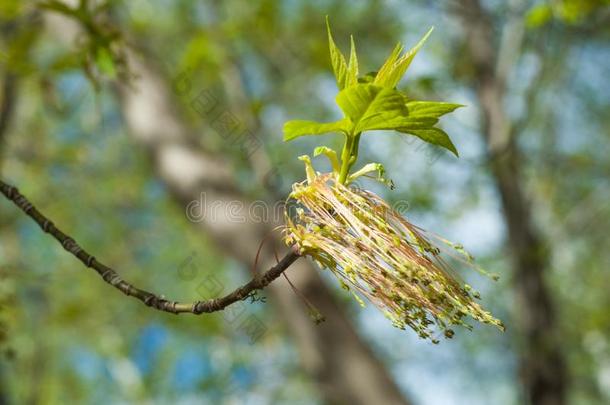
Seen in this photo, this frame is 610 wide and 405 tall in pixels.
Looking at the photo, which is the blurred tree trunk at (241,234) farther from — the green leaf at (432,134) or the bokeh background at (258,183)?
the green leaf at (432,134)

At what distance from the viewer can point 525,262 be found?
328 cm

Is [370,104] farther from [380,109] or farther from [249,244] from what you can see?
[249,244]

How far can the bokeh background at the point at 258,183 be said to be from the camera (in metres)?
2.68

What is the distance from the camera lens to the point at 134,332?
7.91m

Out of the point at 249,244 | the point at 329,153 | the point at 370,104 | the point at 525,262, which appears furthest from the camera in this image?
the point at 525,262

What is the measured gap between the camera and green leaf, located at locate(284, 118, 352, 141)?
798mm

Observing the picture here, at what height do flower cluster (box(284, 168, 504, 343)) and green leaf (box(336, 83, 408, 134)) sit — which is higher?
green leaf (box(336, 83, 408, 134))

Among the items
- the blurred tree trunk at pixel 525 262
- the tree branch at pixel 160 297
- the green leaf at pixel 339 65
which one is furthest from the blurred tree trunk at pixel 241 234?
the green leaf at pixel 339 65

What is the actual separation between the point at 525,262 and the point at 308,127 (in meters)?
2.74

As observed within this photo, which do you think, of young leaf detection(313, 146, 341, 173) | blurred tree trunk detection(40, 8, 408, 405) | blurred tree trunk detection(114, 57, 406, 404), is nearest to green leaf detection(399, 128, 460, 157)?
→ young leaf detection(313, 146, 341, 173)

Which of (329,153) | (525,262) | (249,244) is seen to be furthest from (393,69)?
(525,262)

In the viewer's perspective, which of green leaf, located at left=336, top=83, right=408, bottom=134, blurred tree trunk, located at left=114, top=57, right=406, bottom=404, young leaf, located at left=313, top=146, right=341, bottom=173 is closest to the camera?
green leaf, located at left=336, top=83, right=408, bottom=134

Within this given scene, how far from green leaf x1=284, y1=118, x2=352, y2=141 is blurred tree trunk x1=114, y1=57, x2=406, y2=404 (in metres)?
1.81

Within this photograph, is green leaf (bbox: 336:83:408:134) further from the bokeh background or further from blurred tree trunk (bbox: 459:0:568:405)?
blurred tree trunk (bbox: 459:0:568:405)
